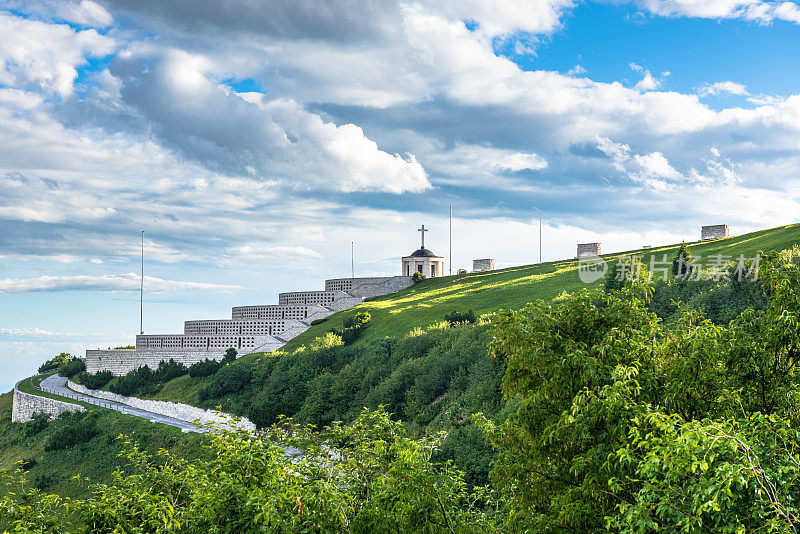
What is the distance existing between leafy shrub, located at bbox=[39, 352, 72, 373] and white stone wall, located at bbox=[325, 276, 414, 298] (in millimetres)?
48623

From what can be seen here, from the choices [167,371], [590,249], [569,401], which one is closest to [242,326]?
[167,371]

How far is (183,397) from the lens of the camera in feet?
181

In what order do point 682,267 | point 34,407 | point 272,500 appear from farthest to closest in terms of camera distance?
point 34,407, point 682,267, point 272,500

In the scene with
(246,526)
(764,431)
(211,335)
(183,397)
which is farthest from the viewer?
(211,335)

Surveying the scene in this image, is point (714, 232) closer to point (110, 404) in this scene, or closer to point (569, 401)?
point (569, 401)

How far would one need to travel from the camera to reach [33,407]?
60.3m

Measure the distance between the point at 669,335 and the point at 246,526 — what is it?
8.65 m

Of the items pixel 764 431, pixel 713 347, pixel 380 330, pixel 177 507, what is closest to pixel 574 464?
pixel 764 431

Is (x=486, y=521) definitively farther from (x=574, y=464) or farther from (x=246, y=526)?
(x=246, y=526)

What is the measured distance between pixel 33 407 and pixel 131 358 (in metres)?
13.0

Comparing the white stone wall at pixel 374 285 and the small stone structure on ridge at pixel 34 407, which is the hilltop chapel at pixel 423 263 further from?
the small stone structure on ridge at pixel 34 407

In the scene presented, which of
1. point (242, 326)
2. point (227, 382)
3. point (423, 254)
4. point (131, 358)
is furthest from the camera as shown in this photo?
point (423, 254)

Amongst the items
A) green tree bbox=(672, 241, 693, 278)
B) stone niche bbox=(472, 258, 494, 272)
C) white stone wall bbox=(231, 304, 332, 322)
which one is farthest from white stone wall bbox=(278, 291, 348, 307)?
green tree bbox=(672, 241, 693, 278)

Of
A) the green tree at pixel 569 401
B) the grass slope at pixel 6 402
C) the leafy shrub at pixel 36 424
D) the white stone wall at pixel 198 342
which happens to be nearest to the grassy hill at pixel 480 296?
the white stone wall at pixel 198 342
